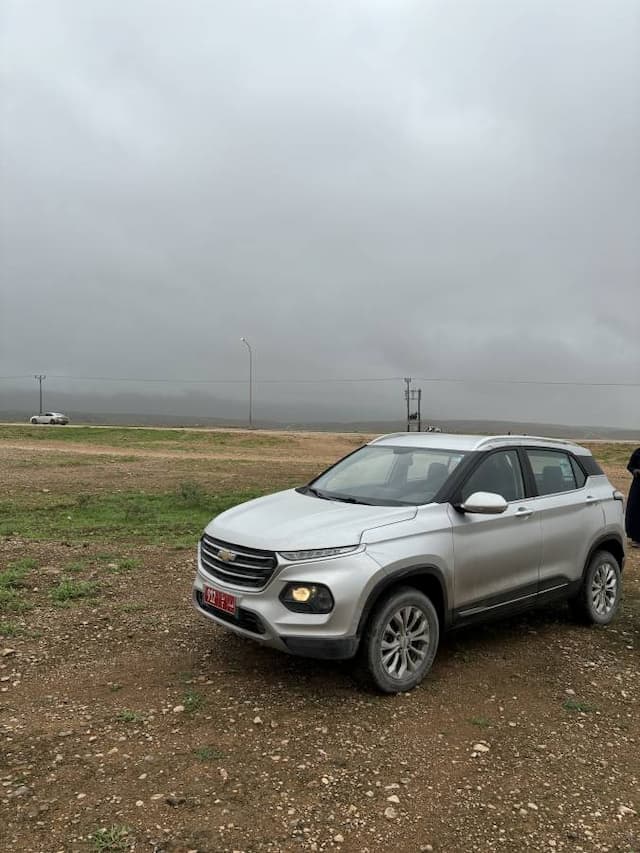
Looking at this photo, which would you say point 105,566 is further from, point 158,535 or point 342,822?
point 342,822

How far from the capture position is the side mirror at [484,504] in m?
4.49

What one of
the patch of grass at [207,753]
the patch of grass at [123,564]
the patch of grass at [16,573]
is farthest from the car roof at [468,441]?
the patch of grass at [16,573]

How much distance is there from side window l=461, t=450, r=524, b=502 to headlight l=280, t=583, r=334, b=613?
1538mm

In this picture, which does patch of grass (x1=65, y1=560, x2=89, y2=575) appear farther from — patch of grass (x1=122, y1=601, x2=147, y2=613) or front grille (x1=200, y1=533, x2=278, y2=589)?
front grille (x1=200, y1=533, x2=278, y2=589)

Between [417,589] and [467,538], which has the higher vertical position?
[467,538]

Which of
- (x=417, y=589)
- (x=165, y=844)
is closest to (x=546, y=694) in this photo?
(x=417, y=589)

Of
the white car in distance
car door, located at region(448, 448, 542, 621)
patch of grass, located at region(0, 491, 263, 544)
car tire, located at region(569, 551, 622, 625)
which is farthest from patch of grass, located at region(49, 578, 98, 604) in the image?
the white car in distance

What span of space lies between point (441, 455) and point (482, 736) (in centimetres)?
214

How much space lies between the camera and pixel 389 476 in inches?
209

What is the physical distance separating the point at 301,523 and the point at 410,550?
739 millimetres

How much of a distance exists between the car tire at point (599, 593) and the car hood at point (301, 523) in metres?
2.29

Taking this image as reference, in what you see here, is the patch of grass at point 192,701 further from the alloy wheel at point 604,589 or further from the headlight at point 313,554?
A: the alloy wheel at point 604,589

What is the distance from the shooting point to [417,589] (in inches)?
175

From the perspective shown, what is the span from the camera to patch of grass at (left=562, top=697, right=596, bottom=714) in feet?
13.8
